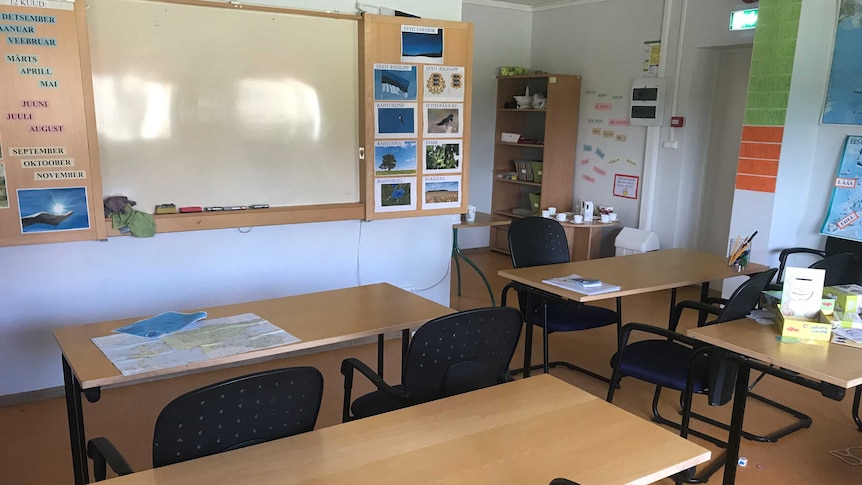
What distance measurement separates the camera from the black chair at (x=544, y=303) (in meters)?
3.51

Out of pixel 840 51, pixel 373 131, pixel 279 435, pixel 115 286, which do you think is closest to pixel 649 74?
pixel 840 51

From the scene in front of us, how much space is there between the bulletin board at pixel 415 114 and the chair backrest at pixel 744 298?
215 cm

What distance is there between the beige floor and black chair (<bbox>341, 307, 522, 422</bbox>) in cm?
127

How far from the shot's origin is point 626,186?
6.47 metres

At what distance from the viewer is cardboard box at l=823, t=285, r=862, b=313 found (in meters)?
2.64

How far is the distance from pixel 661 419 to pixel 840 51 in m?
2.87

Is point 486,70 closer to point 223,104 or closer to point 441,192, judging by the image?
point 441,192

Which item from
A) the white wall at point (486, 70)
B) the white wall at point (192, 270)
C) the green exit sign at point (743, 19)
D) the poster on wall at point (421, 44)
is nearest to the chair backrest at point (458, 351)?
the white wall at point (192, 270)

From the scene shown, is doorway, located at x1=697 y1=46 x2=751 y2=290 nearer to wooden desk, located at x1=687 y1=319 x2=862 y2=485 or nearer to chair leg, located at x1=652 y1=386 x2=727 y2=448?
chair leg, located at x1=652 y1=386 x2=727 y2=448

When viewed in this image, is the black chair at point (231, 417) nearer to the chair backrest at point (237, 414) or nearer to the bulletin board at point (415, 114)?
the chair backrest at point (237, 414)

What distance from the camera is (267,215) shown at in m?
3.84

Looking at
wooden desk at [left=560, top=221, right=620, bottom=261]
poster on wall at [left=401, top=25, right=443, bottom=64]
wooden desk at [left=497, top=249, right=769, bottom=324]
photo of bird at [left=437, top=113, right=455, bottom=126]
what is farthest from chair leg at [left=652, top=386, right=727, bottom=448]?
wooden desk at [left=560, top=221, right=620, bottom=261]

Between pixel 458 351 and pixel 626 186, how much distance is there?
15.8ft

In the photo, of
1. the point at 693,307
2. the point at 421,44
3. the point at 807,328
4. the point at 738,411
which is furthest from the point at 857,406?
the point at 421,44
